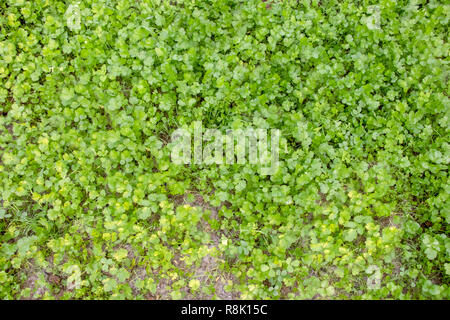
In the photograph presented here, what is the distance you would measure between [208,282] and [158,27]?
104 inches

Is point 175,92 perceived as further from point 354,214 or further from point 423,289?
point 423,289

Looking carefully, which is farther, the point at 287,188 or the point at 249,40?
the point at 249,40

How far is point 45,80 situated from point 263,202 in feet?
8.52

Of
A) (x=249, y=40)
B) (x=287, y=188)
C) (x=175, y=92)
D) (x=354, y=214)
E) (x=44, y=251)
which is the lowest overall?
(x=44, y=251)

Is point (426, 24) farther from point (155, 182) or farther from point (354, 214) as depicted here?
point (155, 182)

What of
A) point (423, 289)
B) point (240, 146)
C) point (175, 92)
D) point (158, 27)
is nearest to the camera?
point (423, 289)

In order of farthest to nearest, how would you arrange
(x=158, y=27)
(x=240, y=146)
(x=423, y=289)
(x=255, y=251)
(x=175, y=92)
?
(x=158, y=27) < (x=175, y=92) < (x=240, y=146) < (x=255, y=251) < (x=423, y=289)

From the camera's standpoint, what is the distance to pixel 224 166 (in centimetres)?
353

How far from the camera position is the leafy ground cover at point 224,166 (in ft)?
10.7

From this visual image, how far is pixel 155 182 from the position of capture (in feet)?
11.3

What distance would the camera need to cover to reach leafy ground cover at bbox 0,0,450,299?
10.7ft

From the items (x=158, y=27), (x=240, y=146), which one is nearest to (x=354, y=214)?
(x=240, y=146)

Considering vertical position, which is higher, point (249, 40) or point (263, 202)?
point (249, 40)

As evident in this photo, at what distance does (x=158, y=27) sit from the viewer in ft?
13.6
